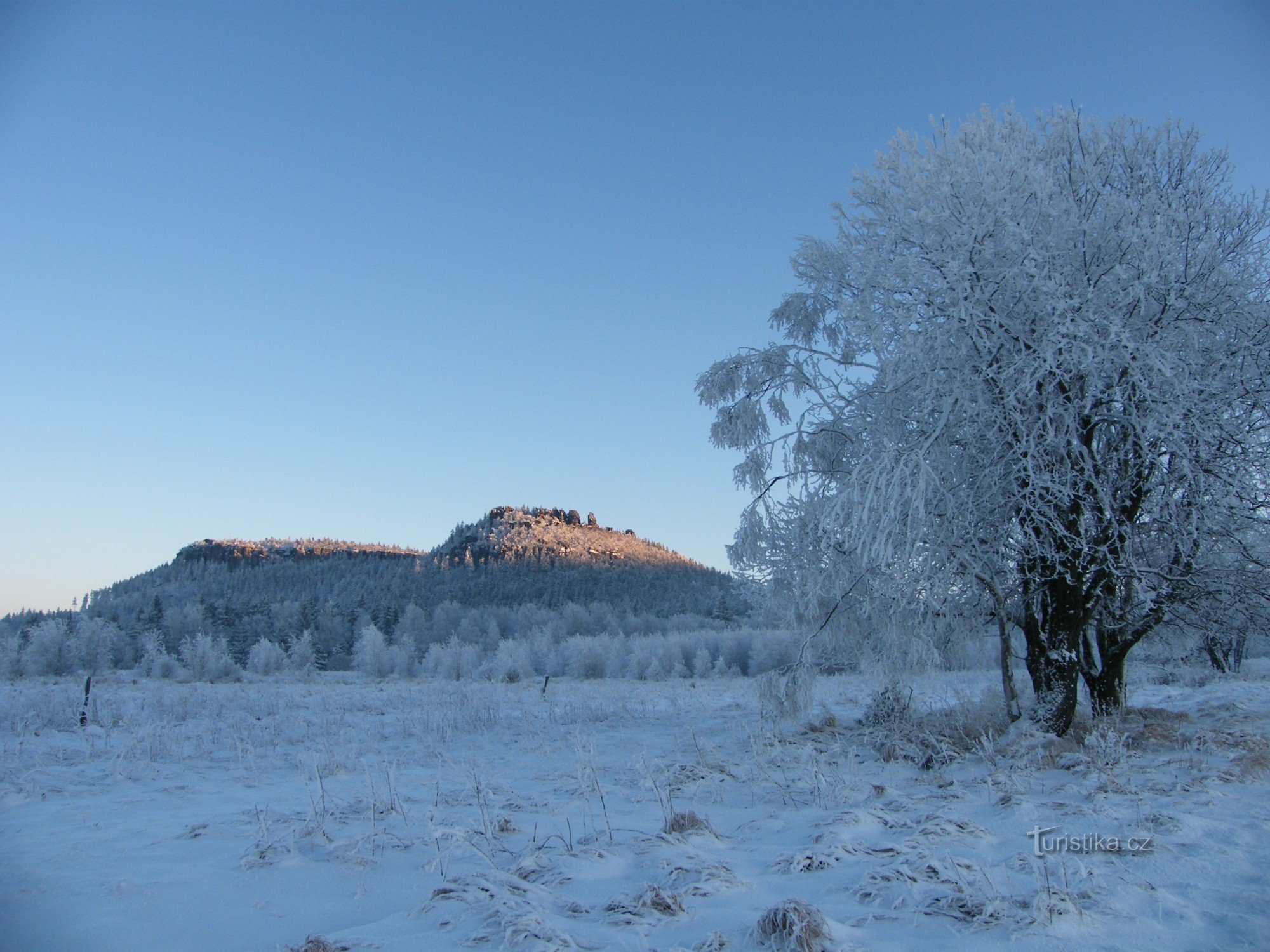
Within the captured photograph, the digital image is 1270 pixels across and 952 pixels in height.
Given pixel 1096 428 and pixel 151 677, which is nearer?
pixel 1096 428

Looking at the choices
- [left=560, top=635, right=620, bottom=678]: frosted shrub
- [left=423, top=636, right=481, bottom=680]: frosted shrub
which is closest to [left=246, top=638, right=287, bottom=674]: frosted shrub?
[left=423, top=636, right=481, bottom=680]: frosted shrub

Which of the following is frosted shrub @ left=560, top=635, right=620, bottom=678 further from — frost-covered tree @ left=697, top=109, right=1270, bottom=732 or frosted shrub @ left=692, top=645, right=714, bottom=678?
frost-covered tree @ left=697, top=109, right=1270, bottom=732

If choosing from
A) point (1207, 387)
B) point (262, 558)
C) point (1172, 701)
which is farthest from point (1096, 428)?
point (262, 558)

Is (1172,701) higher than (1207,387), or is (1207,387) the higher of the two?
(1207,387)

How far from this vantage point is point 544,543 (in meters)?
140

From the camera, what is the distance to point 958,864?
3697mm

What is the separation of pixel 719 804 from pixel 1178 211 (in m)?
7.75

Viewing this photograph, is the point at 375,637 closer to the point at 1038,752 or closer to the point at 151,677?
the point at 151,677

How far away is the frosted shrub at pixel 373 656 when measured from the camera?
48094 millimetres

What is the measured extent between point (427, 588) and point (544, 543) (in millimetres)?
41086

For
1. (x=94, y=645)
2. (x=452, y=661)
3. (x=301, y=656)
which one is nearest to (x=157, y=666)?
(x=94, y=645)

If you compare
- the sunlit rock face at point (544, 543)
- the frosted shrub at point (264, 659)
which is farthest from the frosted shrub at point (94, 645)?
the sunlit rock face at point (544, 543)

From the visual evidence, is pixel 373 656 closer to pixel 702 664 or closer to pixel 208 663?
pixel 208 663

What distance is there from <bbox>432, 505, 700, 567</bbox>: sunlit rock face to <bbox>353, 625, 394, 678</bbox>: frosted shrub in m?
62.6
